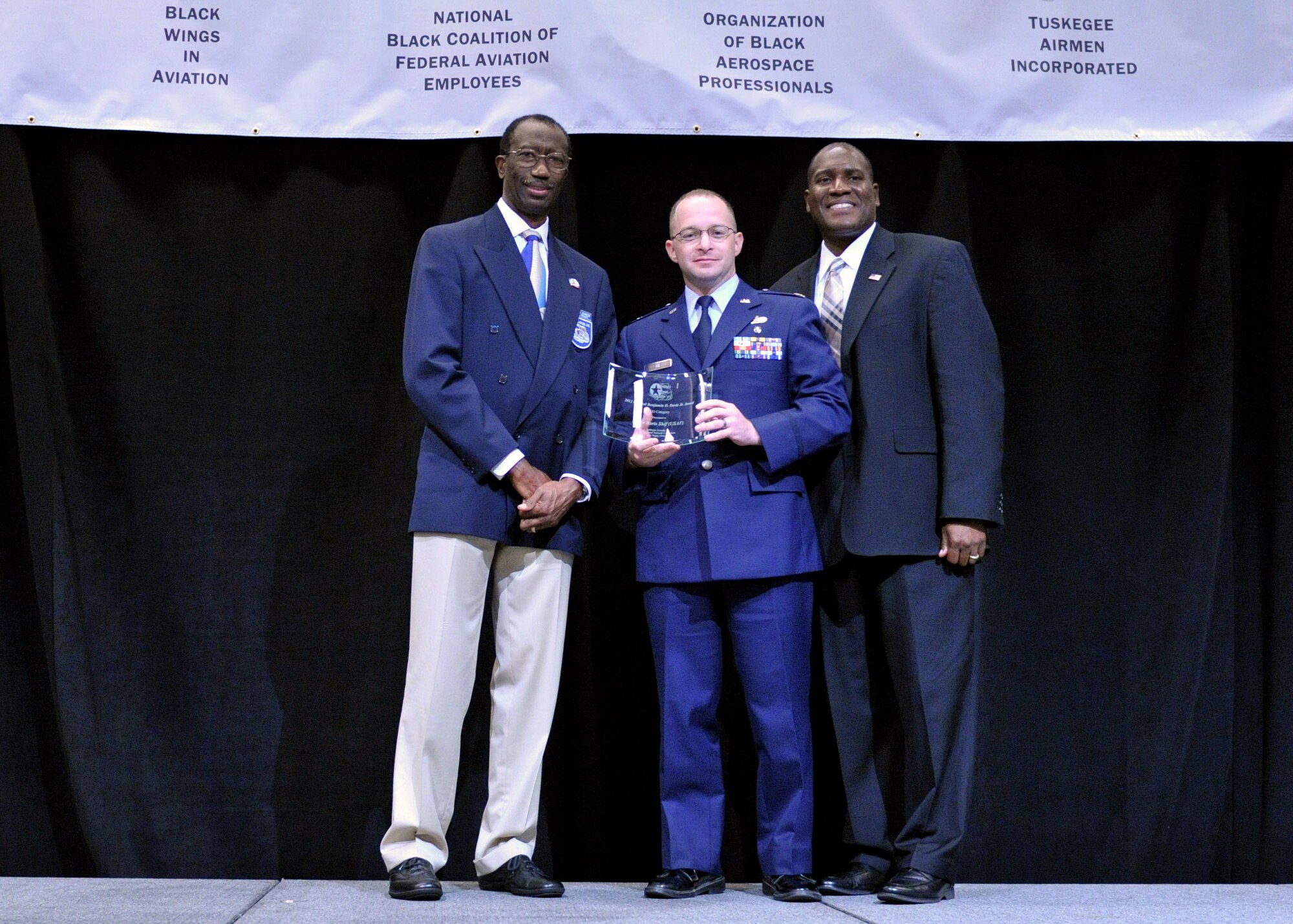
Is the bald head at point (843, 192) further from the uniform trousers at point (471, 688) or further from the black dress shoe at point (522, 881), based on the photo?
the black dress shoe at point (522, 881)

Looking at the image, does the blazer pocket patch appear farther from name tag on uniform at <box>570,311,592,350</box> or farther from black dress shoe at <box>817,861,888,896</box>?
black dress shoe at <box>817,861,888,896</box>

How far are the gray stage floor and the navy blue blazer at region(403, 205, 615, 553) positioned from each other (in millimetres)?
754

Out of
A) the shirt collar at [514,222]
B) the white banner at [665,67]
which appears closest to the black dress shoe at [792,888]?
the shirt collar at [514,222]

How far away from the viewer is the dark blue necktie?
9.27 ft

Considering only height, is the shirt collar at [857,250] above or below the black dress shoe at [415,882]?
above

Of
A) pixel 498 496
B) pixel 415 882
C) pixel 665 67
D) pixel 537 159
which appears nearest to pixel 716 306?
pixel 537 159

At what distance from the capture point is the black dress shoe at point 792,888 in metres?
2.59

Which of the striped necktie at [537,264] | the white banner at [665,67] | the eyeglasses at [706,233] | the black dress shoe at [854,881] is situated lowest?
the black dress shoe at [854,881]

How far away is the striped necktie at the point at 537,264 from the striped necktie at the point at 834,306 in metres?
0.65

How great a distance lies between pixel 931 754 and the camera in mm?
2703

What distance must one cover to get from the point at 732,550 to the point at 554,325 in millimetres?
641

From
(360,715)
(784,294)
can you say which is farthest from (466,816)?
(784,294)

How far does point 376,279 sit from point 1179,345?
221cm

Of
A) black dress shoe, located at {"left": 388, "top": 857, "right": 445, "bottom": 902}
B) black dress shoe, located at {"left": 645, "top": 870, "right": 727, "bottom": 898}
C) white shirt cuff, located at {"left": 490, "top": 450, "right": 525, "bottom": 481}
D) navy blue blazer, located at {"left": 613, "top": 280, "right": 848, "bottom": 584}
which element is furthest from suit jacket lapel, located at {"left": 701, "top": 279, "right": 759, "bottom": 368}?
black dress shoe, located at {"left": 388, "top": 857, "right": 445, "bottom": 902}
